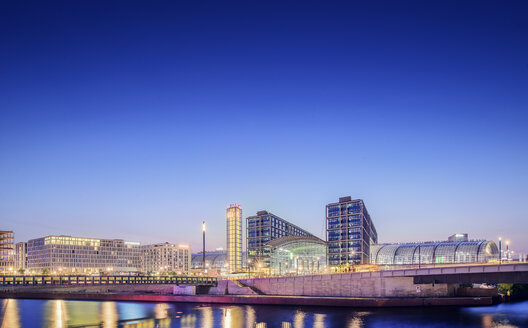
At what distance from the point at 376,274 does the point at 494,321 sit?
79.1ft

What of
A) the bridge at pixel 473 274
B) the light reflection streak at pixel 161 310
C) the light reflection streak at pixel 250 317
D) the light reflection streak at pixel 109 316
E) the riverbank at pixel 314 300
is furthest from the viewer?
the riverbank at pixel 314 300

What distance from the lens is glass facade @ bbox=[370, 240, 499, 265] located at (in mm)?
175125

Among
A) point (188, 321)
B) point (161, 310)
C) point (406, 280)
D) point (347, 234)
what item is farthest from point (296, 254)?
point (188, 321)

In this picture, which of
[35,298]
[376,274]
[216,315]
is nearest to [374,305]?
[376,274]

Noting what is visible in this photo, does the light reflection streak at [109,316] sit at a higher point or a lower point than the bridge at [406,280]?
lower

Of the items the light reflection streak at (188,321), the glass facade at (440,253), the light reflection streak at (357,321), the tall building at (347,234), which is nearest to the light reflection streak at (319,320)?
the light reflection streak at (357,321)

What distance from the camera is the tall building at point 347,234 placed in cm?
18262

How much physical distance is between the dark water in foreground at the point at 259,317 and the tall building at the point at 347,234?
297ft

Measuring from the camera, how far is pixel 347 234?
18562cm

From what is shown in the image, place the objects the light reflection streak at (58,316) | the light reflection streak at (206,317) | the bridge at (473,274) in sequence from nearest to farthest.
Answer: the light reflection streak at (206,317)
the light reflection streak at (58,316)
the bridge at (473,274)

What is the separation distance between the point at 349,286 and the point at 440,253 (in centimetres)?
10094

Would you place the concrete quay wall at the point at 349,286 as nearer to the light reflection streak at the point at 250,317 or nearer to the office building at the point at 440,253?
the light reflection streak at the point at 250,317

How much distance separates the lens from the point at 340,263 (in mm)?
185500

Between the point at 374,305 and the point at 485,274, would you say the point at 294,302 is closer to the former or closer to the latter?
the point at 374,305
